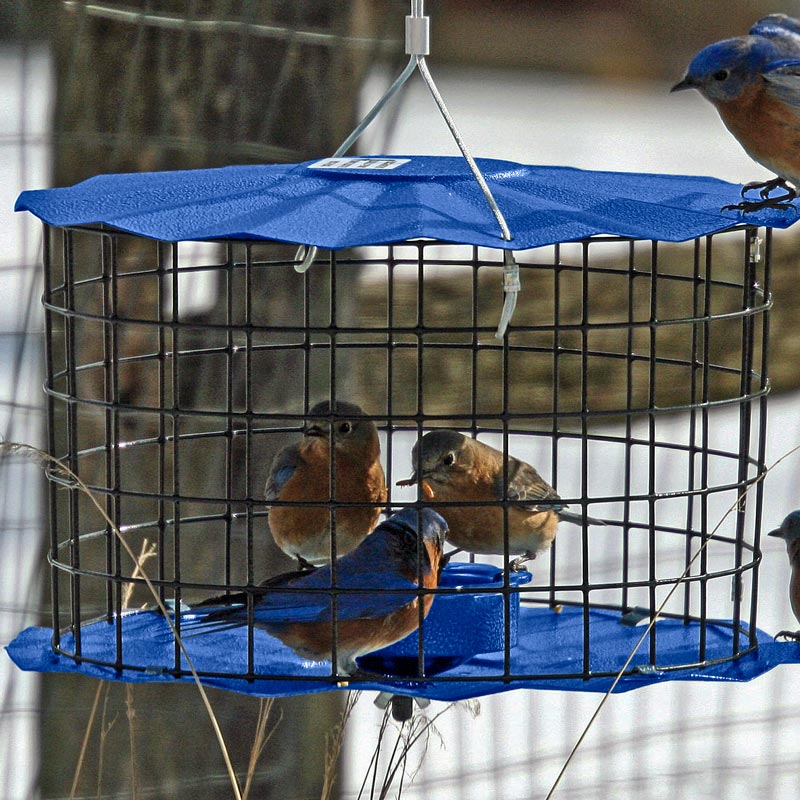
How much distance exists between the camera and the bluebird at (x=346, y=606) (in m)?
3.01

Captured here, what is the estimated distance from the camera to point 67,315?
10.2 feet

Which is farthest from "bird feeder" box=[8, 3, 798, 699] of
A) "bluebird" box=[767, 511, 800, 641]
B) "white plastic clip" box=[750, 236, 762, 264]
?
"bluebird" box=[767, 511, 800, 641]

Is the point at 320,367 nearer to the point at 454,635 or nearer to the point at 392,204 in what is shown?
the point at 454,635

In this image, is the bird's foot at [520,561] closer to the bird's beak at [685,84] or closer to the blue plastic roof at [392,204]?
A: the blue plastic roof at [392,204]

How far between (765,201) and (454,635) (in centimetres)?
117

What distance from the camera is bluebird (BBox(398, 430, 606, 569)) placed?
3.66m

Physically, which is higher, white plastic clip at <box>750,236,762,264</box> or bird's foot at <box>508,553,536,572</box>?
white plastic clip at <box>750,236,762,264</box>

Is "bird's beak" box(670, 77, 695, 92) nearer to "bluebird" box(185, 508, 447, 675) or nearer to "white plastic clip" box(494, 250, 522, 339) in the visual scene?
"white plastic clip" box(494, 250, 522, 339)

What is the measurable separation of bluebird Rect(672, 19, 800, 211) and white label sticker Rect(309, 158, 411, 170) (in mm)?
632

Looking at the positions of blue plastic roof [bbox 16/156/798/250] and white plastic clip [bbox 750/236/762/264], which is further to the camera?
white plastic clip [bbox 750/236/762/264]

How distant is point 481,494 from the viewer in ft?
12.3

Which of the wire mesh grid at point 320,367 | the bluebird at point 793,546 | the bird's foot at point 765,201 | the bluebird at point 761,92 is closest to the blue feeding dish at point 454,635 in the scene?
the wire mesh grid at point 320,367

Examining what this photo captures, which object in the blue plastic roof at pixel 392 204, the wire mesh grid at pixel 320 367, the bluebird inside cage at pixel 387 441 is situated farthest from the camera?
the wire mesh grid at pixel 320 367

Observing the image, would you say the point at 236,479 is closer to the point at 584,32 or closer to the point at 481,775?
the point at 481,775
